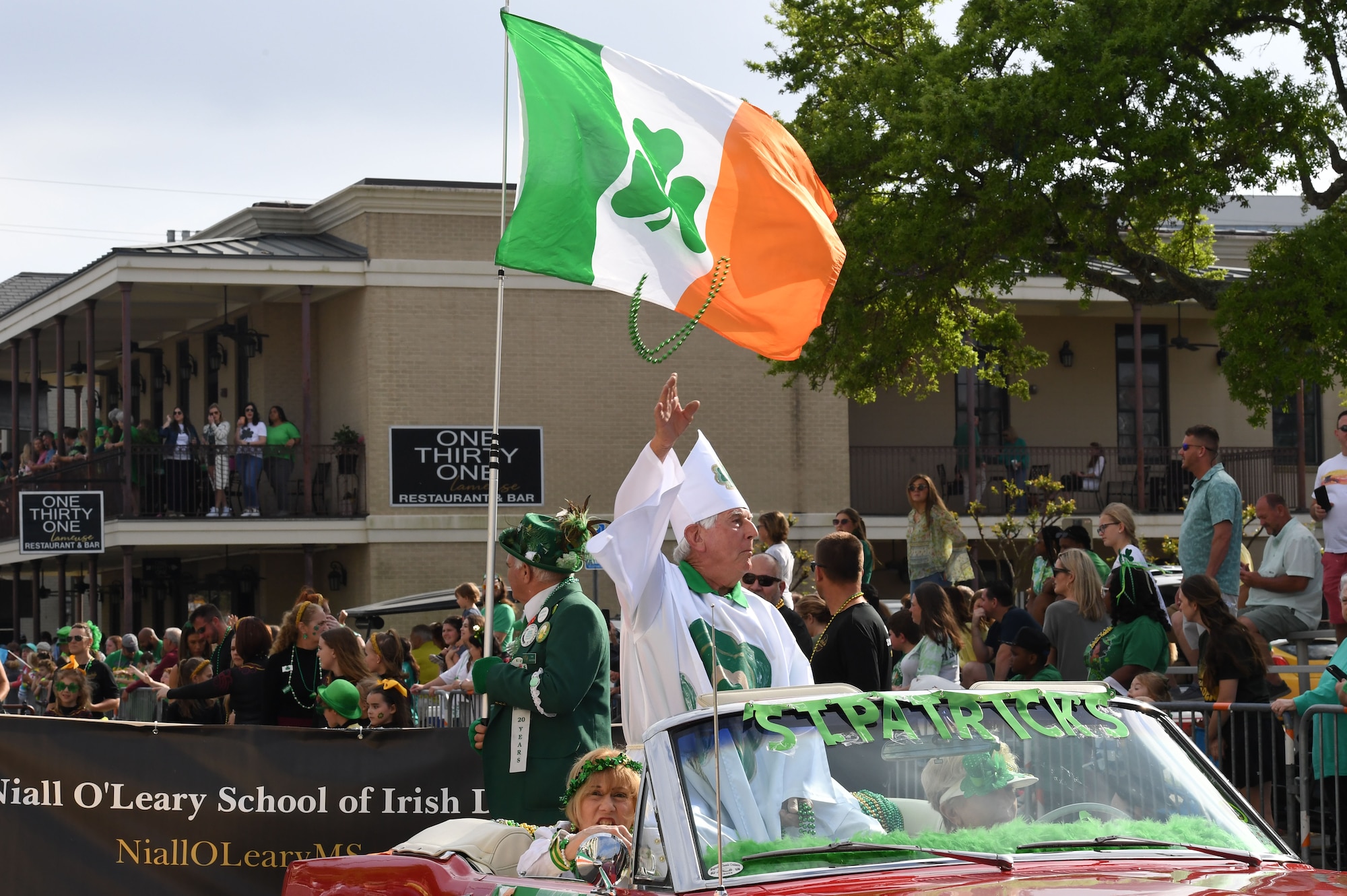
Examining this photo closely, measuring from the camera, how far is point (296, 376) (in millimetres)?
29203

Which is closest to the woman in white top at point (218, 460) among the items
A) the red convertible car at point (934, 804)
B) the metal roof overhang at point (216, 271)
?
the metal roof overhang at point (216, 271)

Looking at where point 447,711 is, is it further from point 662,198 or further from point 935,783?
point 935,783

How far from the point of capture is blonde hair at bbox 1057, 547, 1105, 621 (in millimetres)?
10445

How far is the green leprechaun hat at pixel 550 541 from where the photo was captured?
662 cm

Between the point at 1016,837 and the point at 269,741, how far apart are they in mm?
5347

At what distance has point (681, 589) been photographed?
595 centimetres

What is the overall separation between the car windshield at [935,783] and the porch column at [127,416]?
73.1 ft

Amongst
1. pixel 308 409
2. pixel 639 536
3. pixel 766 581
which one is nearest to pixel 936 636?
pixel 766 581

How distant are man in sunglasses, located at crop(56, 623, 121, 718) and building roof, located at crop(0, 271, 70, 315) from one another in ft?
95.0

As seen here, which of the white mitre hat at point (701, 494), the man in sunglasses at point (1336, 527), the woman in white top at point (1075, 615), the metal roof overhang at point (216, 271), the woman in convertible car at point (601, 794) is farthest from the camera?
the metal roof overhang at point (216, 271)

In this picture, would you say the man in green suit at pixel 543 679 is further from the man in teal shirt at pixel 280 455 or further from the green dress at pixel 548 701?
the man in teal shirt at pixel 280 455

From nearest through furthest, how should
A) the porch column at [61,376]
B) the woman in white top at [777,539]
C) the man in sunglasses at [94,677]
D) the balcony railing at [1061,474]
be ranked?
the woman in white top at [777,539], the man in sunglasses at [94,677], the porch column at [61,376], the balcony railing at [1061,474]

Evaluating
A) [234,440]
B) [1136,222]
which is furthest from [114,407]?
[1136,222]

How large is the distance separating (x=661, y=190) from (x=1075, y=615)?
4414 millimetres
